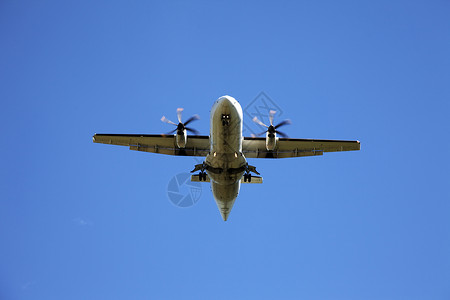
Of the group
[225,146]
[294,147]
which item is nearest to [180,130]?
[225,146]

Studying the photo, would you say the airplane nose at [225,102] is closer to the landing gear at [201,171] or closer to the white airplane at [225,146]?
the white airplane at [225,146]

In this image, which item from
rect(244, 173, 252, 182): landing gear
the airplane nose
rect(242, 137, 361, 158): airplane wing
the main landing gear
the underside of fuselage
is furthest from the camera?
rect(242, 137, 361, 158): airplane wing

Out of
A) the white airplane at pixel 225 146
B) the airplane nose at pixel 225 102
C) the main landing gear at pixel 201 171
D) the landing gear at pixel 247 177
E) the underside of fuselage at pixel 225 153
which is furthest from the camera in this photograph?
the landing gear at pixel 247 177

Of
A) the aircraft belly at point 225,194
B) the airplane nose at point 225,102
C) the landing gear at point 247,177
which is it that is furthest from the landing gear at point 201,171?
the airplane nose at point 225,102

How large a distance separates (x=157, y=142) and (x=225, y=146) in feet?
20.2

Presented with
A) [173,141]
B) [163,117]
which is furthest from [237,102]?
[173,141]

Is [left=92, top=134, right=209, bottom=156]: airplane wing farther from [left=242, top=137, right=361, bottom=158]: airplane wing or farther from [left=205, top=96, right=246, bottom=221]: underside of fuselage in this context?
[left=242, top=137, right=361, bottom=158]: airplane wing

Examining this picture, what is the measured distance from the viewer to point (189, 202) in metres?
25.1

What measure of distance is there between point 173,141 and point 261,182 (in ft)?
21.6

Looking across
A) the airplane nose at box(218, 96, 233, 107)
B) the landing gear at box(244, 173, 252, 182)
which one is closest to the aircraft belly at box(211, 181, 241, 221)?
the landing gear at box(244, 173, 252, 182)

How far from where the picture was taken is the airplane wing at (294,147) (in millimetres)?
23938

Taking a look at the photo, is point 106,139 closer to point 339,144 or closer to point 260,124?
point 260,124

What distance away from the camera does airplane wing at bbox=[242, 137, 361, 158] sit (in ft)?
78.5

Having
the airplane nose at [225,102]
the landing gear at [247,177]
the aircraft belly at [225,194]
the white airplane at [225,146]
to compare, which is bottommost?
the aircraft belly at [225,194]
